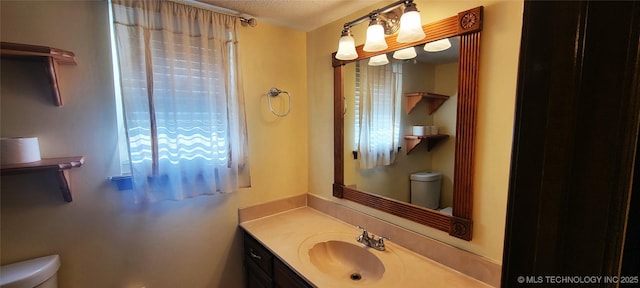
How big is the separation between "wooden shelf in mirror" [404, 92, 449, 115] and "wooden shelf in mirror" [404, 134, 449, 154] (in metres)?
0.13

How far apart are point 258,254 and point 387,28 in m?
1.51

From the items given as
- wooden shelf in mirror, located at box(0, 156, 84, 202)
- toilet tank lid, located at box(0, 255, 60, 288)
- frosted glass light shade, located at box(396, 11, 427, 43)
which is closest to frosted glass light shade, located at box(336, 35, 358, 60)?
frosted glass light shade, located at box(396, 11, 427, 43)

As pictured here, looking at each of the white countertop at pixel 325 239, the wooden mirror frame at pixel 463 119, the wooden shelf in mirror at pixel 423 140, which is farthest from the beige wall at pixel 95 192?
the wooden mirror frame at pixel 463 119

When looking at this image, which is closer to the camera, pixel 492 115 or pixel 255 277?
pixel 492 115

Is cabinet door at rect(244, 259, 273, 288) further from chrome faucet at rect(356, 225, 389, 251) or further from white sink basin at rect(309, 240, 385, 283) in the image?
chrome faucet at rect(356, 225, 389, 251)

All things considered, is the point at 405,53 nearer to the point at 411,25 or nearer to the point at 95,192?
the point at 411,25

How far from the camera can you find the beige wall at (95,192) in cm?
116

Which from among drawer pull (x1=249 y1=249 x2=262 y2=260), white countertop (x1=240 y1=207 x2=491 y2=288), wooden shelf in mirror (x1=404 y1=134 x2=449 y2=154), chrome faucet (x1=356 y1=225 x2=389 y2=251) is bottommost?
drawer pull (x1=249 y1=249 x2=262 y2=260)

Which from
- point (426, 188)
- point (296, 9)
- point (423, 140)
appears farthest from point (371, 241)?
point (296, 9)

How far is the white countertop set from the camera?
1149 mm

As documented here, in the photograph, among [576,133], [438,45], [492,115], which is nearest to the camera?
[576,133]

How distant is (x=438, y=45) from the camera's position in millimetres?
1223

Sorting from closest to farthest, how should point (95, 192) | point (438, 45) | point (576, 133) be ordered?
point (576, 133), point (438, 45), point (95, 192)

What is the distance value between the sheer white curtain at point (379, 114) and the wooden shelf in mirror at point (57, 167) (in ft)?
4.89
